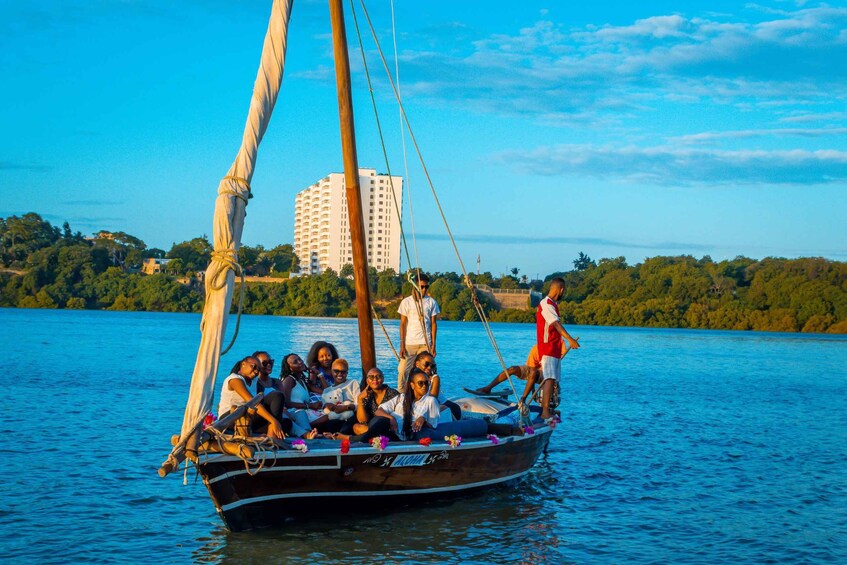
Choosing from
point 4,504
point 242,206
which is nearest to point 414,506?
point 242,206

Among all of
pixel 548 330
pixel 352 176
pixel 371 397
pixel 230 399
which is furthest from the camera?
pixel 548 330

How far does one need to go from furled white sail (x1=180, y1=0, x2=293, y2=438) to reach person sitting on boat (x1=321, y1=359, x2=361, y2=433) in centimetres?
275

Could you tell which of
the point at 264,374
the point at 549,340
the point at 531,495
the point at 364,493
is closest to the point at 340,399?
the point at 264,374

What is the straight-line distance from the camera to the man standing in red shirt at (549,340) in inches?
617

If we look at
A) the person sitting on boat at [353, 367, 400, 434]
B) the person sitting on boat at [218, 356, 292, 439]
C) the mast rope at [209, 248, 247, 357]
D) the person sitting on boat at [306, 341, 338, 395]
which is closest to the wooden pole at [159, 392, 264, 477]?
the person sitting on boat at [218, 356, 292, 439]

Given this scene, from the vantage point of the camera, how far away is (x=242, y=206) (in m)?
10.1

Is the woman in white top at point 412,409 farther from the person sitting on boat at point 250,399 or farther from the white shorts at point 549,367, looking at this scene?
the white shorts at point 549,367

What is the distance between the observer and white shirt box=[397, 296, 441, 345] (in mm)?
15320

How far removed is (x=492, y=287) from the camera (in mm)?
155875

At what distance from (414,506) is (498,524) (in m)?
1.32

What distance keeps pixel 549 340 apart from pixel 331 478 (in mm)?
5936

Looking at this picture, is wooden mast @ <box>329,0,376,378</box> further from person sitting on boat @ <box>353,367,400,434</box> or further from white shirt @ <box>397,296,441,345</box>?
white shirt @ <box>397,296,441,345</box>

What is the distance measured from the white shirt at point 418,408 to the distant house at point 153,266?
151 m

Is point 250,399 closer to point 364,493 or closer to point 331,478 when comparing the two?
point 331,478
